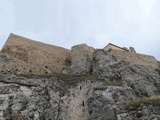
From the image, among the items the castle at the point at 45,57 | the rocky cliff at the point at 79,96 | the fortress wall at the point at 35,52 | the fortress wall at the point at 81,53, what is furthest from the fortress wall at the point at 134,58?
the fortress wall at the point at 35,52

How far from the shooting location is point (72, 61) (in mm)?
29109

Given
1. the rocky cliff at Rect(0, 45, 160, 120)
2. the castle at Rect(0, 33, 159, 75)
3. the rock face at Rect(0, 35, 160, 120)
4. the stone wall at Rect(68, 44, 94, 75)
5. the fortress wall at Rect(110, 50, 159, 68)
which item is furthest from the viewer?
the fortress wall at Rect(110, 50, 159, 68)

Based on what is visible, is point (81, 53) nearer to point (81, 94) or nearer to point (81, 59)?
point (81, 59)

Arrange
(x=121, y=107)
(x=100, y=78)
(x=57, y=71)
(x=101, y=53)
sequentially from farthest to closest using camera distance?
(x=101, y=53), (x=57, y=71), (x=100, y=78), (x=121, y=107)

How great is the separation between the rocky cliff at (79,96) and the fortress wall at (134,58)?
3.53 metres

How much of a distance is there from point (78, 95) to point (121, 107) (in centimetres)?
506

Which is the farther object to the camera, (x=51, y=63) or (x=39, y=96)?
(x=51, y=63)

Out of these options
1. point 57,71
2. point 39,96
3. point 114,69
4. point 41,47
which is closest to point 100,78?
point 114,69

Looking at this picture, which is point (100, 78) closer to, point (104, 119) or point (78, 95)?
point (78, 95)

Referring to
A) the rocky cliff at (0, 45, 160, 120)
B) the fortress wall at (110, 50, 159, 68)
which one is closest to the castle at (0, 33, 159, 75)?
the fortress wall at (110, 50, 159, 68)

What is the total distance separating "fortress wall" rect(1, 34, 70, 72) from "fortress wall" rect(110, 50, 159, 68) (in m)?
5.13

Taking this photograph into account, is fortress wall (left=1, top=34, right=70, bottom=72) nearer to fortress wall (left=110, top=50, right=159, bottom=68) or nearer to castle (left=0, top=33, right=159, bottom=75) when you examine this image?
castle (left=0, top=33, right=159, bottom=75)

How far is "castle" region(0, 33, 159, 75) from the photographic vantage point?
2434cm

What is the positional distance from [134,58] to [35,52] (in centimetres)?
1005
